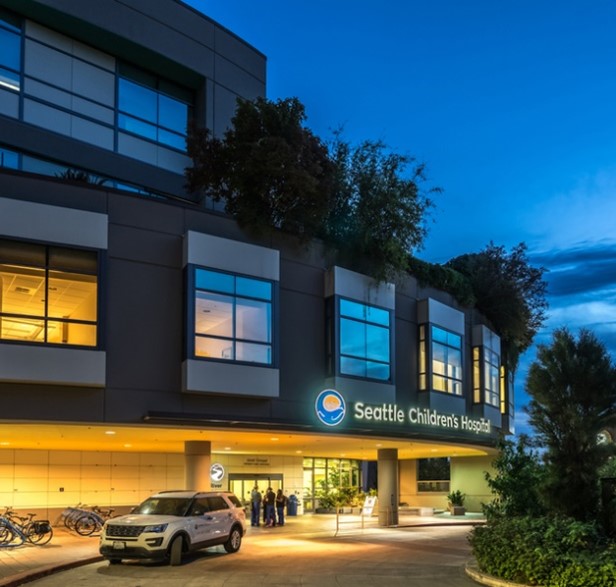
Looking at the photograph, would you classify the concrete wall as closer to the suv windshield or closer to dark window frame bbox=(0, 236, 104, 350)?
the suv windshield

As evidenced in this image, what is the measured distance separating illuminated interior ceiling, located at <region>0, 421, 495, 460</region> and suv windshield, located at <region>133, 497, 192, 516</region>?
86.0 inches

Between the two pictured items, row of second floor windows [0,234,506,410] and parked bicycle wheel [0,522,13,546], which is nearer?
row of second floor windows [0,234,506,410]

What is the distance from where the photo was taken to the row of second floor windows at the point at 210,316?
20.6 metres

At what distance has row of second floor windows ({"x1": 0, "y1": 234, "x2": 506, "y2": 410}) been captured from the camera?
2056 cm

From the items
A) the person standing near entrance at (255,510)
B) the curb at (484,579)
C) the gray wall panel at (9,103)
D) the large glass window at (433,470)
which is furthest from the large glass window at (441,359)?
the large glass window at (433,470)

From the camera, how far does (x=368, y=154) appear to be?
2919 cm

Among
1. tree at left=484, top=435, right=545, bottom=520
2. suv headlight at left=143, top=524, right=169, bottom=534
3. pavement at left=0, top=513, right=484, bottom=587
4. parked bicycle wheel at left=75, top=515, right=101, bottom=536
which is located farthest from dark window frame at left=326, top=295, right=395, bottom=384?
parked bicycle wheel at left=75, top=515, right=101, bottom=536

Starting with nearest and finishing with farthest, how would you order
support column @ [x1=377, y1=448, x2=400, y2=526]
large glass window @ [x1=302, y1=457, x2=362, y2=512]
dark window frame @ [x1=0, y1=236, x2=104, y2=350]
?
1. dark window frame @ [x1=0, y1=236, x2=104, y2=350]
2. support column @ [x1=377, y1=448, x2=400, y2=526]
3. large glass window @ [x1=302, y1=457, x2=362, y2=512]

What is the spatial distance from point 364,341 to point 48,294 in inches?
437

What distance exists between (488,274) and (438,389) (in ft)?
30.5

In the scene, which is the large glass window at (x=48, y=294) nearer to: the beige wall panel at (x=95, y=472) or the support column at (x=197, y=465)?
the support column at (x=197, y=465)

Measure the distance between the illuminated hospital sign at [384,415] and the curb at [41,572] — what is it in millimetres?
8138

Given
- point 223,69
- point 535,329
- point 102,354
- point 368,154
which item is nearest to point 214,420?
point 102,354

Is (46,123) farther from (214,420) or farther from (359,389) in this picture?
(359,389)
